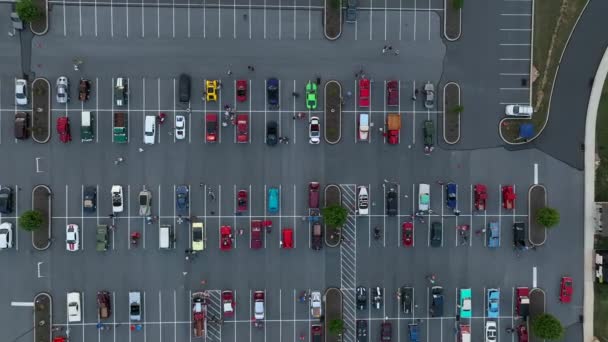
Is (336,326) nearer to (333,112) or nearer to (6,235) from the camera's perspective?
(333,112)

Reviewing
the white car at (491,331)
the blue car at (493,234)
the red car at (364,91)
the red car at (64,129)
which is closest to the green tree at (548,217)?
the blue car at (493,234)

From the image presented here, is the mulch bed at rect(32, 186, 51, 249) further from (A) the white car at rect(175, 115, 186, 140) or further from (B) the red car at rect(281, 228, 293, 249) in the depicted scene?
(B) the red car at rect(281, 228, 293, 249)

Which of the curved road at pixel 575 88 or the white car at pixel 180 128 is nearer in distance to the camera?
the white car at pixel 180 128

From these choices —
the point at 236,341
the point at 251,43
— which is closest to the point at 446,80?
→ the point at 251,43

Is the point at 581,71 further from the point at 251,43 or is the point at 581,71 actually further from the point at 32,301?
the point at 32,301

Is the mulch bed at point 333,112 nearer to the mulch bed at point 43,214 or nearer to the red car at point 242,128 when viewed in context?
the red car at point 242,128
